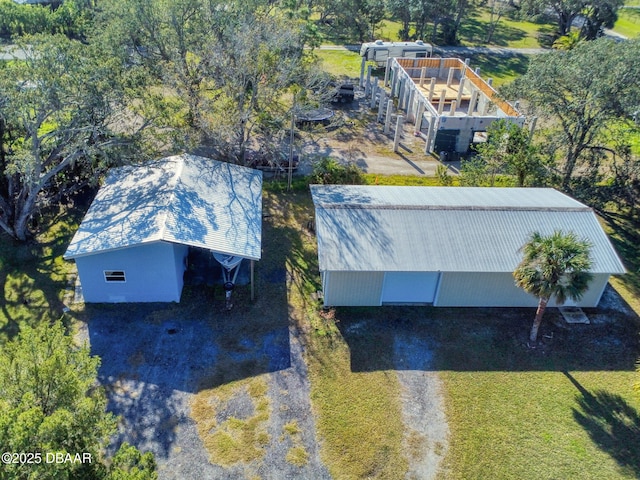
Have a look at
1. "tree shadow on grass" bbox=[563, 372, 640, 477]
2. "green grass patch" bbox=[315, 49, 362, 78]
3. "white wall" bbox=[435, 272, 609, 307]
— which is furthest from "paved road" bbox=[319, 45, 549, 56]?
"tree shadow on grass" bbox=[563, 372, 640, 477]

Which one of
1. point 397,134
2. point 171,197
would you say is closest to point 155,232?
point 171,197

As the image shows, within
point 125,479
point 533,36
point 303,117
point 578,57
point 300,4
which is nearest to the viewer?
point 125,479

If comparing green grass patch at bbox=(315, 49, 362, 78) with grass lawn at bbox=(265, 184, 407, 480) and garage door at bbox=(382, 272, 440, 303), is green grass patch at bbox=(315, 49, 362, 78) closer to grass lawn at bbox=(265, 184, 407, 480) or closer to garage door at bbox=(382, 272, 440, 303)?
grass lawn at bbox=(265, 184, 407, 480)

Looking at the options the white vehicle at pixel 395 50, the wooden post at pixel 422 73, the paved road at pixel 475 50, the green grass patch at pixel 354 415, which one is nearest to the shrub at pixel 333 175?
the green grass patch at pixel 354 415

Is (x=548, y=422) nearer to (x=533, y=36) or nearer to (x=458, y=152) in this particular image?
(x=458, y=152)

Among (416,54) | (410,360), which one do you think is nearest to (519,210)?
(410,360)

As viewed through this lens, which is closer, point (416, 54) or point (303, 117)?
point (303, 117)

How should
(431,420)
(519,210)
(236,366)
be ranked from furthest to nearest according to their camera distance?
(519,210) → (236,366) → (431,420)
